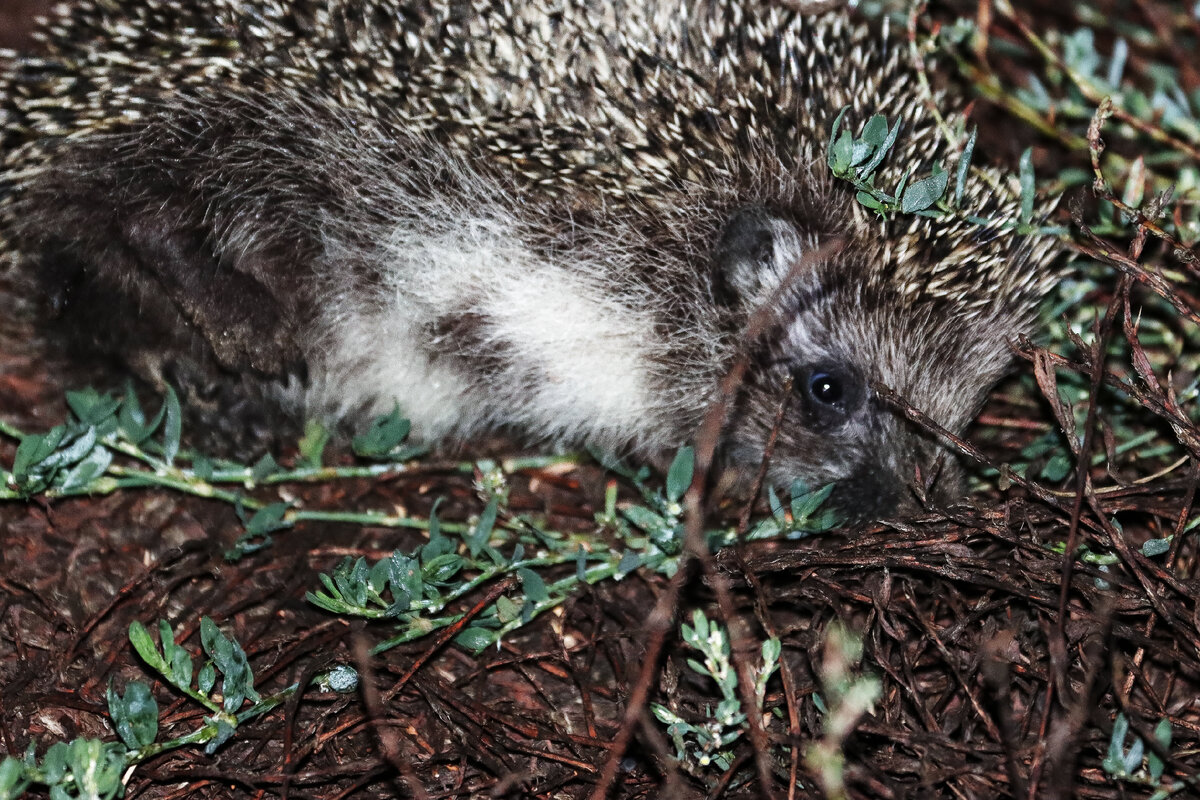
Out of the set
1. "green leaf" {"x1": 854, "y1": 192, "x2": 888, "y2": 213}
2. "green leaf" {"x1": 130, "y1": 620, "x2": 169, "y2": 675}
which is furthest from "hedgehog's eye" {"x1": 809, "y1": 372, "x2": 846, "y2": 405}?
"green leaf" {"x1": 130, "y1": 620, "x2": 169, "y2": 675}

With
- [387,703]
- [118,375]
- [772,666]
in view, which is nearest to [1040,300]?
[772,666]

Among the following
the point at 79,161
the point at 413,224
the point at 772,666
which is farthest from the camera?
the point at 413,224

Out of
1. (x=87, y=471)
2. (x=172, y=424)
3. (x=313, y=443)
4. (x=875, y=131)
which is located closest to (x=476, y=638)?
(x=313, y=443)

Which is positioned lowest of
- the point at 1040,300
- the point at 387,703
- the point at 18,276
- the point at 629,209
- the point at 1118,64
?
the point at 387,703

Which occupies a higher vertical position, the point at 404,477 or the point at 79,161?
the point at 79,161

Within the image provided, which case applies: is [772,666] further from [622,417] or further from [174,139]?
[174,139]

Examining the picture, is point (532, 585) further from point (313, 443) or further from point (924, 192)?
point (924, 192)

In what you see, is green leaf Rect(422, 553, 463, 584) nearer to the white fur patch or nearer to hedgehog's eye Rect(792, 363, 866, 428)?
the white fur patch
